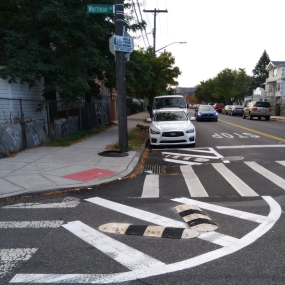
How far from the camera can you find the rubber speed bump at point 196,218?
4.39 m

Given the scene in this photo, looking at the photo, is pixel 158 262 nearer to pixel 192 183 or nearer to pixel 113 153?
pixel 192 183

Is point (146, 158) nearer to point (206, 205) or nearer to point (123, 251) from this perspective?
point (206, 205)

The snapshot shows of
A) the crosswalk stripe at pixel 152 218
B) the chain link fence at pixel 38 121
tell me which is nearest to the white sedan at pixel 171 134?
the chain link fence at pixel 38 121

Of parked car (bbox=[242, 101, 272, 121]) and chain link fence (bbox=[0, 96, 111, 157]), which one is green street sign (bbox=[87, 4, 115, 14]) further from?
parked car (bbox=[242, 101, 272, 121])

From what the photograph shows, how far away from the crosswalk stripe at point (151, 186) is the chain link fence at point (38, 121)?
524cm

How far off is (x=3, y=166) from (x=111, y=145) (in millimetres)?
4758

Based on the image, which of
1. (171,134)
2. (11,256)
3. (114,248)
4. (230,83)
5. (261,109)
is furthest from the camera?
(230,83)

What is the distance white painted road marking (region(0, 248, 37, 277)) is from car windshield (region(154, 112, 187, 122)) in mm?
10411

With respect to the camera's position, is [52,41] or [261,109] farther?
[261,109]

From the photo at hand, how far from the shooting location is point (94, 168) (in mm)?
8391

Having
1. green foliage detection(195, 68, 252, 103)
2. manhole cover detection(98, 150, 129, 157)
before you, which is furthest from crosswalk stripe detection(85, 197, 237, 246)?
green foliage detection(195, 68, 252, 103)

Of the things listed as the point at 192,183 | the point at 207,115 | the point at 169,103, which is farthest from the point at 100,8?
the point at 207,115

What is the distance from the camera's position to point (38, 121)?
1251cm

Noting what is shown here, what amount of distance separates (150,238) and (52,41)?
1109cm
